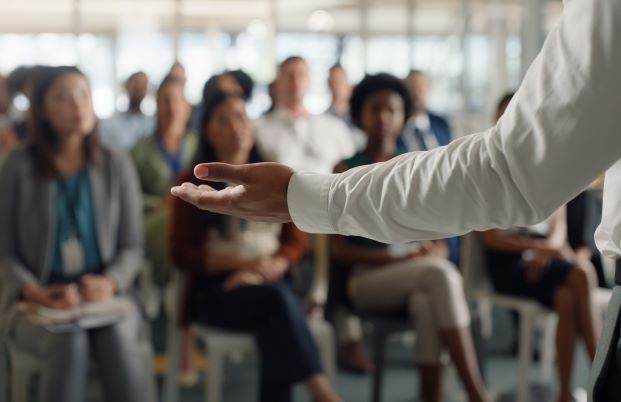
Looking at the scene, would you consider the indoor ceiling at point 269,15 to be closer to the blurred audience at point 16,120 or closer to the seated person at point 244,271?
the blurred audience at point 16,120

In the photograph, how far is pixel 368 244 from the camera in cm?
360

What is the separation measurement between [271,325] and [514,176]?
7.36 feet

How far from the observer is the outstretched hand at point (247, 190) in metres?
1.27

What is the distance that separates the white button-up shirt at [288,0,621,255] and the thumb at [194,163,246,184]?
7 centimetres

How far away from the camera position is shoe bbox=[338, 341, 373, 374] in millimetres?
4215

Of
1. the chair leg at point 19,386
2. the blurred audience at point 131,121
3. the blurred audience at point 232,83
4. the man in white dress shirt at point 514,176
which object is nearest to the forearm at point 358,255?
the chair leg at point 19,386

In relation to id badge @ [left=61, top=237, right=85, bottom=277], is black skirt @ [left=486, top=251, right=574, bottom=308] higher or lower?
lower

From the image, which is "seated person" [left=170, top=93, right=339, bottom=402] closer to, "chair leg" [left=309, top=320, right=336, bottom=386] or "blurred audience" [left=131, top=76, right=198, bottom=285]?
"chair leg" [left=309, top=320, right=336, bottom=386]

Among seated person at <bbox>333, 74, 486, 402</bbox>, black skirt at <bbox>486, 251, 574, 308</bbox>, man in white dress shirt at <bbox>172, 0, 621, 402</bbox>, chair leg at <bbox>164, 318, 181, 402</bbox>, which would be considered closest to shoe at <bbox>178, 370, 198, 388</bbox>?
chair leg at <bbox>164, 318, 181, 402</bbox>

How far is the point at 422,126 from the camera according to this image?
591 centimetres

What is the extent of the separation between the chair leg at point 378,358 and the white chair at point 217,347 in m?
0.16

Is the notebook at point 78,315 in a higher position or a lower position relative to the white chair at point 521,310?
higher

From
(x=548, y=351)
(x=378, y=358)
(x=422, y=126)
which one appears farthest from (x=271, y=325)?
(x=422, y=126)

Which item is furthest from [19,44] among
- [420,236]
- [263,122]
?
[420,236]
